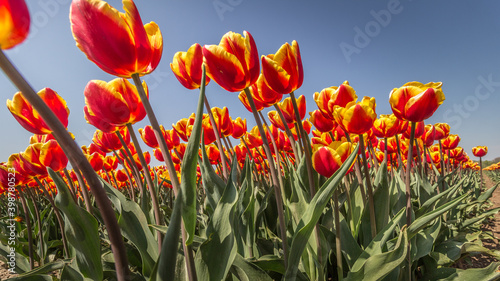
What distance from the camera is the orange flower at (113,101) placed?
3.23 ft

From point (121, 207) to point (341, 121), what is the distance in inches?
38.6

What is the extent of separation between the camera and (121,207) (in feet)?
3.31

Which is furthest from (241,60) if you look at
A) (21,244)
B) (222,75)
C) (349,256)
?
(21,244)

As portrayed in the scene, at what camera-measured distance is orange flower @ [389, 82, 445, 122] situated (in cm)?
120

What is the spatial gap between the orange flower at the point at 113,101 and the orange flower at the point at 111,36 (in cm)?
26

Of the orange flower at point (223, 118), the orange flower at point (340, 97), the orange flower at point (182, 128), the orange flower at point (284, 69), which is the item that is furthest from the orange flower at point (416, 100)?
the orange flower at point (182, 128)

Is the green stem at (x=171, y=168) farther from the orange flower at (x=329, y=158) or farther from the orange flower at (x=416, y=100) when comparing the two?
the orange flower at (x=416, y=100)

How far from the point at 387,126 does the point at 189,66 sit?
1.33m

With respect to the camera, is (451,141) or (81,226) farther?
(451,141)

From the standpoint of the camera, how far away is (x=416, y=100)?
1.21 meters

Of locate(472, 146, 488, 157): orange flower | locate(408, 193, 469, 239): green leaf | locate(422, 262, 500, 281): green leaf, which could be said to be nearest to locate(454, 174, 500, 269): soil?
locate(422, 262, 500, 281): green leaf

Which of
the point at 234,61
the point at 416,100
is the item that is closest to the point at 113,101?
the point at 234,61

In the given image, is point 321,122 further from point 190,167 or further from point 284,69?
point 190,167

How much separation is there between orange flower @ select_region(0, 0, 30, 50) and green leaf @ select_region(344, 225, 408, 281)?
3.45ft
